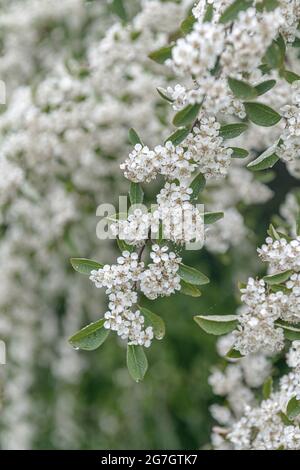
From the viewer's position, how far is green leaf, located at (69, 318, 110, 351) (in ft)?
4.41

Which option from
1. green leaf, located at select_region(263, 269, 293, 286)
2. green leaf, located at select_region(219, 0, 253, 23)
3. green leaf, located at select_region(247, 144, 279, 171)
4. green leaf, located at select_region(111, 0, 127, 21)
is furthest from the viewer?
green leaf, located at select_region(111, 0, 127, 21)

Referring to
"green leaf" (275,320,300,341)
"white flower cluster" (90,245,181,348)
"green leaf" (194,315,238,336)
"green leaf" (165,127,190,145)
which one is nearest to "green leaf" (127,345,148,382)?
"white flower cluster" (90,245,181,348)

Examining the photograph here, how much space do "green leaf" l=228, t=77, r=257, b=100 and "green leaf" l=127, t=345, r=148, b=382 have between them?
0.50m

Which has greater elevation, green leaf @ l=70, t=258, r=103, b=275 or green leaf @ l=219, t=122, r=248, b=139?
green leaf @ l=219, t=122, r=248, b=139

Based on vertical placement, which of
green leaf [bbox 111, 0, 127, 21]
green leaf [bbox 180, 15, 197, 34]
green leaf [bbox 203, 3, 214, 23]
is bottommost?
green leaf [bbox 111, 0, 127, 21]

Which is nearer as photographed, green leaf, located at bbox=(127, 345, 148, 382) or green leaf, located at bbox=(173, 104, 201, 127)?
green leaf, located at bbox=(173, 104, 201, 127)

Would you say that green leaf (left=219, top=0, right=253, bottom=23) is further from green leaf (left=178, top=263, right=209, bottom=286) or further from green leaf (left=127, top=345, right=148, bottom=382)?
green leaf (left=127, top=345, right=148, bottom=382)

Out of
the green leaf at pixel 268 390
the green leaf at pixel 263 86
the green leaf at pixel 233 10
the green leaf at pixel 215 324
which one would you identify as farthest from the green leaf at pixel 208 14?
the green leaf at pixel 268 390

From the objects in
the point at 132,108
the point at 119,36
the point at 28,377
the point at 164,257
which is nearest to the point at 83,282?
the point at 28,377

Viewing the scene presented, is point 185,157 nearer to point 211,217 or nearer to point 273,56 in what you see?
point 211,217

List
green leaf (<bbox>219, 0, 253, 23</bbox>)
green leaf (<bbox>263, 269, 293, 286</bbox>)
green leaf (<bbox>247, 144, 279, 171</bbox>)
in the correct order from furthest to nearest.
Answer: green leaf (<bbox>247, 144, 279, 171</bbox>)
green leaf (<bbox>263, 269, 293, 286</bbox>)
green leaf (<bbox>219, 0, 253, 23</bbox>)

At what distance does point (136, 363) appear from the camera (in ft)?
4.40

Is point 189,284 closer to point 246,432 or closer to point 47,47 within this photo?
point 246,432

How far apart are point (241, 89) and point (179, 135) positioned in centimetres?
16
